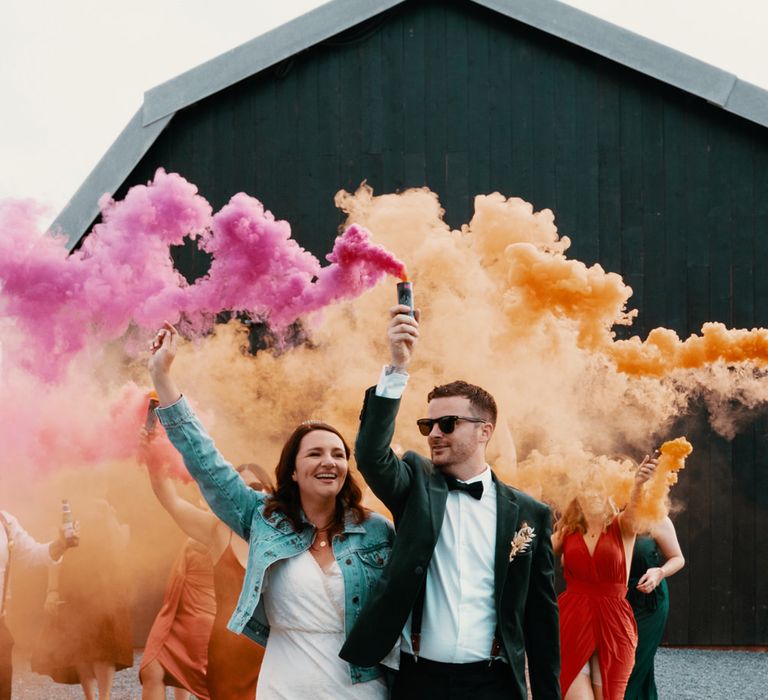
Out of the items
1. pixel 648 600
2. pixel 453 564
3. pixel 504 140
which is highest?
pixel 504 140

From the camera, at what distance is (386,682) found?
316cm

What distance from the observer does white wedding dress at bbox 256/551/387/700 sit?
3062mm

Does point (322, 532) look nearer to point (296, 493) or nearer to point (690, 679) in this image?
point (296, 493)

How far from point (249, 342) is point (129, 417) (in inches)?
89.2

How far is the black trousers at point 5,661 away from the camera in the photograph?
515 centimetres

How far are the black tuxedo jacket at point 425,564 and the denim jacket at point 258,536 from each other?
101 mm

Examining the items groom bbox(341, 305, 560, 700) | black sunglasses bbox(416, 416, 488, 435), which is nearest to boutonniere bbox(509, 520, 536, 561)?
groom bbox(341, 305, 560, 700)

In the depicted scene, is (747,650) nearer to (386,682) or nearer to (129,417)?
(129,417)

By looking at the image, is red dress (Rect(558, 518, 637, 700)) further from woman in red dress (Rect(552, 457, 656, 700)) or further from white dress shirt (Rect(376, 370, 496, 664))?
white dress shirt (Rect(376, 370, 496, 664))

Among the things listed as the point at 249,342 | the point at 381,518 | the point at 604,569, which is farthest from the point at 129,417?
the point at 381,518

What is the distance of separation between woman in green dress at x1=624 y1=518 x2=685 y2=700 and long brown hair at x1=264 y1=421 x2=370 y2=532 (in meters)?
3.37

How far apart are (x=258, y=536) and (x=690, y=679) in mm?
5928

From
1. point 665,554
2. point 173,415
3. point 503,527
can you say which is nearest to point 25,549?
point 173,415

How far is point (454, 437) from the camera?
10.9ft
